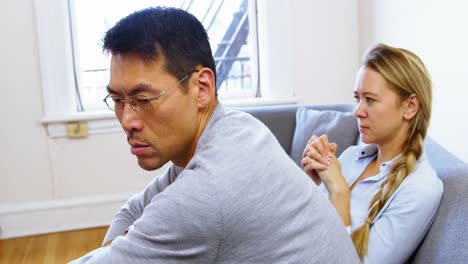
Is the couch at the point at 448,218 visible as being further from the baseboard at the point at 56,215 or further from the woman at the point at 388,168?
the baseboard at the point at 56,215

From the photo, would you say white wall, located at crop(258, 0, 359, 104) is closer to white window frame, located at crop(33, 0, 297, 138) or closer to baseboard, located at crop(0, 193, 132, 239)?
white window frame, located at crop(33, 0, 297, 138)

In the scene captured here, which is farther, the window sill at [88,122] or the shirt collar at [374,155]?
the window sill at [88,122]

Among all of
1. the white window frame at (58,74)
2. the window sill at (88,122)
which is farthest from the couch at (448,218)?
the white window frame at (58,74)

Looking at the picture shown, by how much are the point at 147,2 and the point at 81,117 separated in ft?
2.76

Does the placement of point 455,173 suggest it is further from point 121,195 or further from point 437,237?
point 121,195

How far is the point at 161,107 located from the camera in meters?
1.07

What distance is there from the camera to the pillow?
2527mm

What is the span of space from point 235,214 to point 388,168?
34.4 inches

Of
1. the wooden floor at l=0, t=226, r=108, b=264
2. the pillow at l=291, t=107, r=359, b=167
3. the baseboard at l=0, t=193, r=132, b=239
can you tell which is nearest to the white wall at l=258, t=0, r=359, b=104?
the pillow at l=291, t=107, r=359, b=167

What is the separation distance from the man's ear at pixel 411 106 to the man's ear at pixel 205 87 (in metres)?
0.79

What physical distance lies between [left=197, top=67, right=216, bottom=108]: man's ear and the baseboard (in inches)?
97.1

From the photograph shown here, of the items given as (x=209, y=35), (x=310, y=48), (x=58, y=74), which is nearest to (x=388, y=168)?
(x=310, y=48)

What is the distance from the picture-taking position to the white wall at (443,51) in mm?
2352

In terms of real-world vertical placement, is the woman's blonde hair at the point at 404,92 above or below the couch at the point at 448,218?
above
